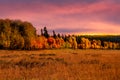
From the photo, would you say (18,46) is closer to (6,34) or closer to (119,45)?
(6,34)

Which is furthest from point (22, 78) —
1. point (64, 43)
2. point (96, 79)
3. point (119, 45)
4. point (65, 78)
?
point (119, 45)

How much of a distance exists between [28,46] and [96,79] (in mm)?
99406

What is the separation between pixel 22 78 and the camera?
1617 centimetres

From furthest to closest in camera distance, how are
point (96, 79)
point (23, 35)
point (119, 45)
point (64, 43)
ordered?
point (119, 45) → point (64, 43) → point (23, 35) → point (96, 79)

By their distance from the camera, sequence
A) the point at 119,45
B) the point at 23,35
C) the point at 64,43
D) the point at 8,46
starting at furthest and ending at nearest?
the point at 119,45 → the point at 64,43 → the point at 23,35 → the point at 8,46

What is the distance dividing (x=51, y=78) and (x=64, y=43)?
154 m

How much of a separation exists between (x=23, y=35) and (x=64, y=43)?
57063mm

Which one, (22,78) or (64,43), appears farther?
(64,43)

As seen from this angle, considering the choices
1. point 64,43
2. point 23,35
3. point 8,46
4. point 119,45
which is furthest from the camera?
point 119,45

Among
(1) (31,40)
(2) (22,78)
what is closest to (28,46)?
(1) (31,40)

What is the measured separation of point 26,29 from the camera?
384ft

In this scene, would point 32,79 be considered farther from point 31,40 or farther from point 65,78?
point 31,40

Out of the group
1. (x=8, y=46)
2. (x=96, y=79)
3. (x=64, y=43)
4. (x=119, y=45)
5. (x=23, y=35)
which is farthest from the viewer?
(x=119, y=45)

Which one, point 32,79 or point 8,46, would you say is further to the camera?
point 8,46
